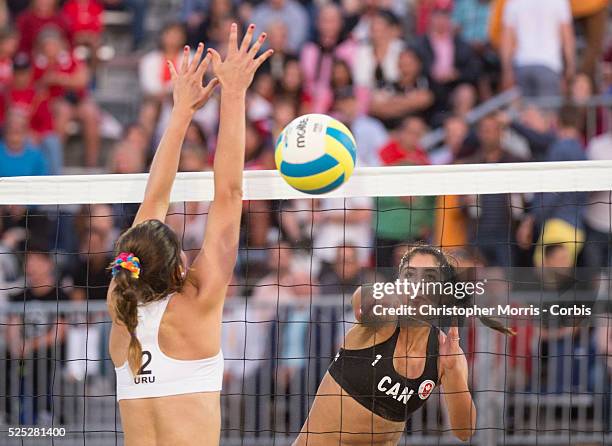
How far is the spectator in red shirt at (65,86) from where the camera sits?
10.9 metres

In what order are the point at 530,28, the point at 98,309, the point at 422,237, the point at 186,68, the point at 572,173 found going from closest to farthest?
1. the point at 186,68
2. the point at 572,173
3. the point at 98,309
4. the point at 422,237
5. the point at 530,28

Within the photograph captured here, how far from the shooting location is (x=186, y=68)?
4.72 meters

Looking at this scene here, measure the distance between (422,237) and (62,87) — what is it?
4410 millimetres

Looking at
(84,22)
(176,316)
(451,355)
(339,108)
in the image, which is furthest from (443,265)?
(84,22)

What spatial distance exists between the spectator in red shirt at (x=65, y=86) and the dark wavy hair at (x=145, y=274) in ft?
22.3

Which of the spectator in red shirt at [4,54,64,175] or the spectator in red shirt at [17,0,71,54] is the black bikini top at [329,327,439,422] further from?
the spectator in red shirt at [17,0,71,54]

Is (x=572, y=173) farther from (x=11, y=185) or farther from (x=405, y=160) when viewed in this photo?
(x=405, y=160)

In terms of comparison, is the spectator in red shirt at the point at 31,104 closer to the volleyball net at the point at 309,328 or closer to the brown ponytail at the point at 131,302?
A: the volleyball net at the point at 309,328

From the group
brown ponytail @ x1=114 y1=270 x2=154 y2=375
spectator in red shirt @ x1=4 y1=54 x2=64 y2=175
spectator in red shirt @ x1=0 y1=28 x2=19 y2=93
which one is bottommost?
brown ponytail @ x1=114 y1=270 x2=154 y2=375

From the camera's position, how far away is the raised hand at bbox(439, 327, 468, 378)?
16.3 ft

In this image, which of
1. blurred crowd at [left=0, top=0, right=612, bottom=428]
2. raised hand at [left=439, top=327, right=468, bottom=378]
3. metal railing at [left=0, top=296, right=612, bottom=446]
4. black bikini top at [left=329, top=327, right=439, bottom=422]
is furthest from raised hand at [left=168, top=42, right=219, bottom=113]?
blurred crowd at [left=0, top=0, right=612, bottom=428]

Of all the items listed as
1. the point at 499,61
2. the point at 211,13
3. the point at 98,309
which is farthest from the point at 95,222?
the point at 499,61

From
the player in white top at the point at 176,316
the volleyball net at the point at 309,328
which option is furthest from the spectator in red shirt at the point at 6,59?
the player in white top at the point at 176,316

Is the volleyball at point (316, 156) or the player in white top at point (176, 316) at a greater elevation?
the volleyball at point (316, 156)
